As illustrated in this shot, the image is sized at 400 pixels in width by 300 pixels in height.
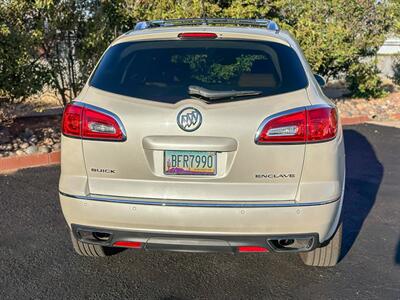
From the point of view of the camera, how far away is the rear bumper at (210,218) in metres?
2.71

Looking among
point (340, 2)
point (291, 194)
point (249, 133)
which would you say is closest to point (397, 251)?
point (291, 194)

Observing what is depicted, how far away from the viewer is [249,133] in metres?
2.68

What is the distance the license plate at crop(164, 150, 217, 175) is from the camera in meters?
2.72

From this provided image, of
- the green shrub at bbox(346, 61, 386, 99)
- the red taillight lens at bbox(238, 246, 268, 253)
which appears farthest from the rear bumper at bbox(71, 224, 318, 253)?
the green shrub at bbox(346, 61, 386, 99)

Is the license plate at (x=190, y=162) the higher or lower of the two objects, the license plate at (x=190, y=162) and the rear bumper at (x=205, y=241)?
the higher

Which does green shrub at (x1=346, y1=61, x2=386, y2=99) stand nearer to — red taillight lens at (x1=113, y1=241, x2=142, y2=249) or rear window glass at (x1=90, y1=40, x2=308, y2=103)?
rear window glass at (x1=90, y1=40, x2=308, y2=103)

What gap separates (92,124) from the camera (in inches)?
111

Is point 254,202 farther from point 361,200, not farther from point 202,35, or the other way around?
point 361,200

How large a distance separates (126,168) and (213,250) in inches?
28.3

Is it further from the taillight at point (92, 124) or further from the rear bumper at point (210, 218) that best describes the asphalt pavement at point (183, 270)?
the taillight at point (92, 124)

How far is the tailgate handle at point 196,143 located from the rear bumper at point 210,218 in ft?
1.11

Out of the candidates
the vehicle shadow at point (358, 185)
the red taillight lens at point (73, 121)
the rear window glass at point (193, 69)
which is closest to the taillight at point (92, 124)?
the red taillight lens at point (73, 121)

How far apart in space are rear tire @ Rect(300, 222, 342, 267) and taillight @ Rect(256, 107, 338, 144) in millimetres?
860

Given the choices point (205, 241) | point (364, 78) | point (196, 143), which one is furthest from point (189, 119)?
point (364, 78)
